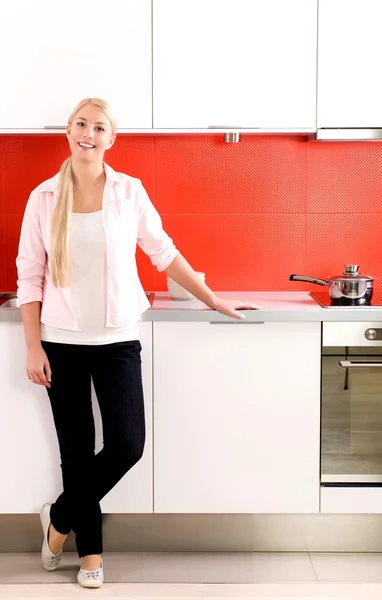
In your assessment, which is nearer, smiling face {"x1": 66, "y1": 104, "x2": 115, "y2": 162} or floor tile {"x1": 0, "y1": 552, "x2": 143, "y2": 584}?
smiling face {"x1": 66, "y1": 104, "x2": 115, "y2": 162}

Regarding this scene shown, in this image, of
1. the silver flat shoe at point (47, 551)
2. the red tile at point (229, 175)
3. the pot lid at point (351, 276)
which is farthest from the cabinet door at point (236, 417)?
the red tile at point (229, 175)

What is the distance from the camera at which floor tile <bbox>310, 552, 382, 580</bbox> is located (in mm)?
2883

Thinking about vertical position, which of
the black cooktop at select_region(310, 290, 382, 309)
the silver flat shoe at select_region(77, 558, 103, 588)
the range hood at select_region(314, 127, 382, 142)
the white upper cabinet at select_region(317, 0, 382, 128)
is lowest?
the silver flat shoe at select_region(77, 558, 103, 588)

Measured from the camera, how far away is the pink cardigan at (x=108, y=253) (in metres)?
2.66

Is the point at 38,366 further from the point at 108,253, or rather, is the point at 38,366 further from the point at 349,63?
the point at 349,63

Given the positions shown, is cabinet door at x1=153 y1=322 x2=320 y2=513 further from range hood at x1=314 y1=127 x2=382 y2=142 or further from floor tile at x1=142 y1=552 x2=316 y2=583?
range hood at x1=314 y1=127 x2=382 y2=142

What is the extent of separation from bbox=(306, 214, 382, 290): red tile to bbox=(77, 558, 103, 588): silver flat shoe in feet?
4.63

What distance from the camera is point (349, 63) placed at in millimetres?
2994

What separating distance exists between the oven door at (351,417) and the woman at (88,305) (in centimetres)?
44

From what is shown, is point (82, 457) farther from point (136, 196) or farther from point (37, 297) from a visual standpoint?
point (136, 196)

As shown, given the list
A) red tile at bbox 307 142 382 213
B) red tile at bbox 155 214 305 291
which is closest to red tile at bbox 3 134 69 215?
red tile at bbox 155 214 305 291

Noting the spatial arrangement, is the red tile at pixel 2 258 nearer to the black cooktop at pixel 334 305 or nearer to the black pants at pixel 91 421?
the black pants at pixel 91 421

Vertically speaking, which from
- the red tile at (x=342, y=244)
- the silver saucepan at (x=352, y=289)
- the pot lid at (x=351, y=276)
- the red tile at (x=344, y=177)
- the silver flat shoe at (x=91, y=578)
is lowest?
the silver flat shoe at (x=91, y=578)

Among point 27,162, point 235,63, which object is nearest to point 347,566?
point 235,63
